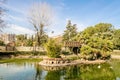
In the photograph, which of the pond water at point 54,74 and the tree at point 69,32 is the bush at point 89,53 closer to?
the pond water at point 54,74

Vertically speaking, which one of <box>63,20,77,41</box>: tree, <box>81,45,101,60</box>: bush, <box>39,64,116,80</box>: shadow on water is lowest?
<box>39,64,116,80</box>: shadow on water

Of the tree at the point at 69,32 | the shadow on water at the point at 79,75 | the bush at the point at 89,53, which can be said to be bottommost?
the shadow on water at the point at 79,75

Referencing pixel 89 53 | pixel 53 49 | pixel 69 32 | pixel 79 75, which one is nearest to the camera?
pixel 79 75

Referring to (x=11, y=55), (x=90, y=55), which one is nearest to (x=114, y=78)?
(x=90, y=55)

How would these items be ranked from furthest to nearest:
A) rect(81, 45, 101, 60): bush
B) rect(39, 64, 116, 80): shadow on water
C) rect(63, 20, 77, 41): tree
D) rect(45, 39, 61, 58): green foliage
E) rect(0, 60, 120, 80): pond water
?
rect(63, 20, 77, 41): tree, rect(81, 45, 101, 60): bush, rect(45, 39, 61, 58): green foliage, rect(39, 64, 116, 80): shadow on water, rect(0, 60, 120, 80): pond water

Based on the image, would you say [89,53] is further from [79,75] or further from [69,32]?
[69,32]

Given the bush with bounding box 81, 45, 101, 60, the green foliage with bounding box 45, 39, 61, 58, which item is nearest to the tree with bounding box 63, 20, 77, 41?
the bush with bounding box 81, 45, 101, 60

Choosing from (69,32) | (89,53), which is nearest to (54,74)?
(89,53)

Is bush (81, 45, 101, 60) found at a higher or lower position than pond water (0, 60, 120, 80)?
higher

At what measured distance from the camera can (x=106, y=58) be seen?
35.9 metres

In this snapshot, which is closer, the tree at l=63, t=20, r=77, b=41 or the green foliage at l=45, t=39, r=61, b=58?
the green foliage at l=45, t=39, r=61, b=58

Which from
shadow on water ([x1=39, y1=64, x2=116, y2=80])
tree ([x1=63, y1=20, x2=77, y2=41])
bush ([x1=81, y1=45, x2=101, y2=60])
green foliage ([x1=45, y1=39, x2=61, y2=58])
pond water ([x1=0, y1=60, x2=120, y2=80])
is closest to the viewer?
pond water ([x1=0, y1=60, x2=120, y2=80])

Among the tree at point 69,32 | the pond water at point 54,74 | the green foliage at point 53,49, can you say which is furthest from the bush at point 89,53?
the tree at point 69,32

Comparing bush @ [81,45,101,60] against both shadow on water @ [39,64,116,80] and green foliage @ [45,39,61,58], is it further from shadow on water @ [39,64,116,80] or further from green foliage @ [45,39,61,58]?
shadow on water @ [39,64,116,80]
